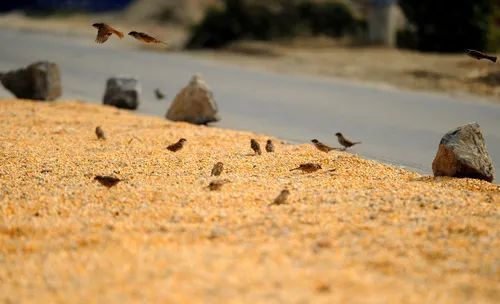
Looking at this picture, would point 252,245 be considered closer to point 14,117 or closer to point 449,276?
point 449,276

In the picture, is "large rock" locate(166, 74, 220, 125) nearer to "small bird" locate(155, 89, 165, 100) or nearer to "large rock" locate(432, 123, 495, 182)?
"small bird" locate(155, 89, 165, 100)

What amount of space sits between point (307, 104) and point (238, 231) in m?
7.30

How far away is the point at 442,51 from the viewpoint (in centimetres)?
1953

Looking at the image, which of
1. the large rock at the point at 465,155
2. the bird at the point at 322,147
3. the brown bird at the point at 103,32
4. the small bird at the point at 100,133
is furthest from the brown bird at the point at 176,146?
the large rock at the point at 465,155

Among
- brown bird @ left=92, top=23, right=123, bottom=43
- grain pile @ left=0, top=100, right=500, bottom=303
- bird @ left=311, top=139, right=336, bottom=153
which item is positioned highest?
brown bird @ left=92, top=23, right=123, bottom=43

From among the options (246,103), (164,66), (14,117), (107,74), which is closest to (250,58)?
(164,66)

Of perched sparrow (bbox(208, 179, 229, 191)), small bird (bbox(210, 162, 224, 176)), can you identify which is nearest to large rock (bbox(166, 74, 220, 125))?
small bird (bbox(210, 162, 224, 176))

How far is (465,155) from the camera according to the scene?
21.0 ft

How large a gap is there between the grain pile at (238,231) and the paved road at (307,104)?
1.91 m

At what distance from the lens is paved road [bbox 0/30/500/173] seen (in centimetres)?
920

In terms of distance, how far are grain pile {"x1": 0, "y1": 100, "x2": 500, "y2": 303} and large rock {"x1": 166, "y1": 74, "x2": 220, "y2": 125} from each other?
2372 millimetres

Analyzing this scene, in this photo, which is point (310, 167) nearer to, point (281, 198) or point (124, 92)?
point (281, 198)

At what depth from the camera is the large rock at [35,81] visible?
449 inches

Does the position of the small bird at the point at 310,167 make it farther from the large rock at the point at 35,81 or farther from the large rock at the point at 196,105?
the large rock at the point at 35,81
